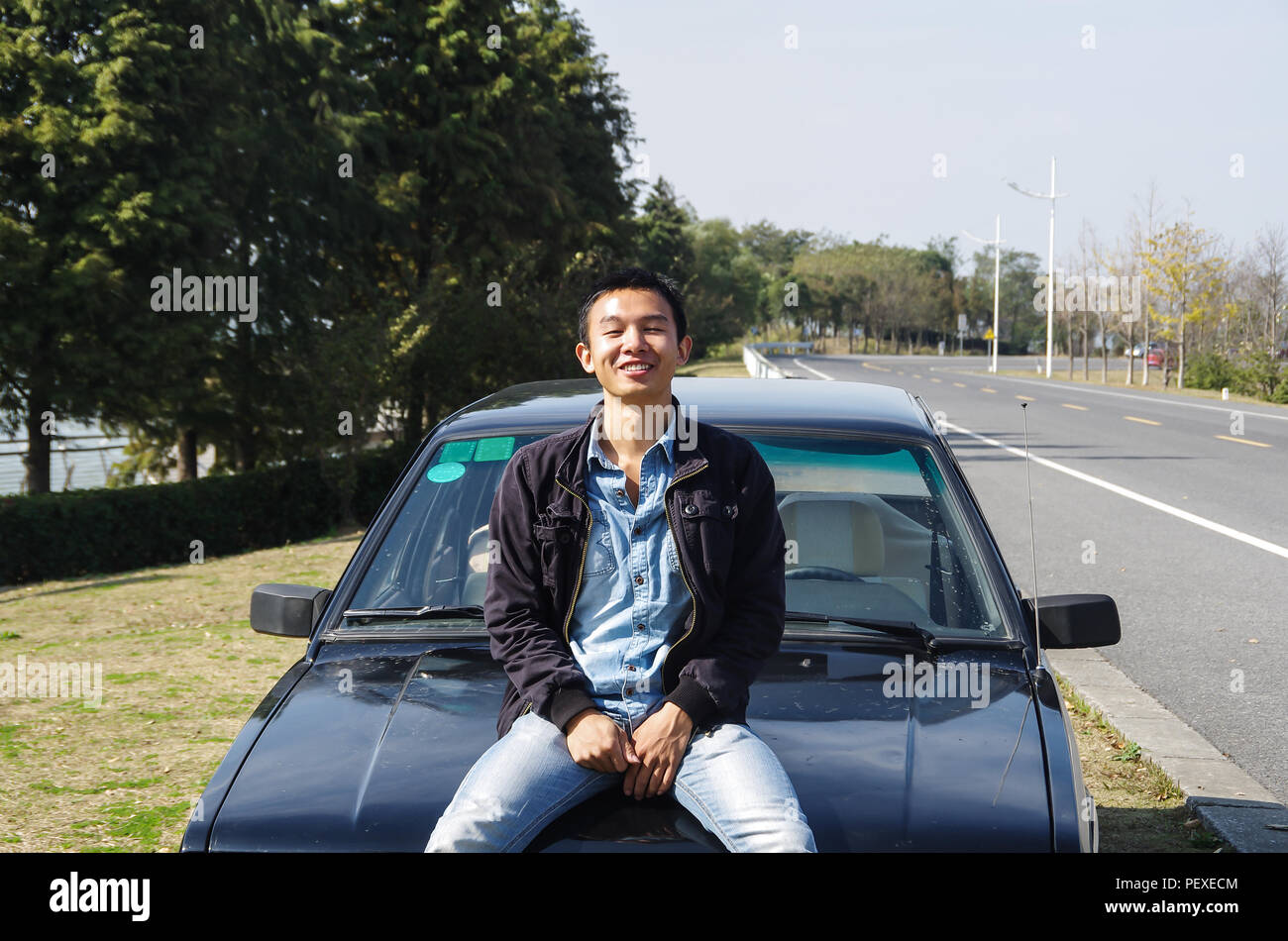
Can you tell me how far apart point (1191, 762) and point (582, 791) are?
3811 mm

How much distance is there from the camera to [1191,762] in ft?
17.6

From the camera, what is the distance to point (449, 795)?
246cm

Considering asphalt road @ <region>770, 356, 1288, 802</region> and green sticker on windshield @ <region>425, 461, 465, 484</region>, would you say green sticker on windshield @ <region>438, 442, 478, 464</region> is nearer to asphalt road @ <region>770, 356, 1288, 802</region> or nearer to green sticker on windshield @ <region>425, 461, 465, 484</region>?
green sticker on windshield @ <region>425, 461, 465, 484</region>

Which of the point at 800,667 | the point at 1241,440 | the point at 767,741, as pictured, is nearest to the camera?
the point at 767,741

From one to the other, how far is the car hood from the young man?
0.11 meters

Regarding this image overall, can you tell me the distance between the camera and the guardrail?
21.4m

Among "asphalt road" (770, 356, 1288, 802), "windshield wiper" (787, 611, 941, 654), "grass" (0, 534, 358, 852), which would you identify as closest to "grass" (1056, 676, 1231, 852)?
"asphalt road" (770, 356, 1288, 802)

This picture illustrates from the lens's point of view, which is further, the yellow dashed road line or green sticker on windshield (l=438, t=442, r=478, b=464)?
the yellow dashed road line

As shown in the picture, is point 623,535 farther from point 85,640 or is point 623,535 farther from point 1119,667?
point 85,640

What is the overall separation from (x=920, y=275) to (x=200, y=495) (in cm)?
12585

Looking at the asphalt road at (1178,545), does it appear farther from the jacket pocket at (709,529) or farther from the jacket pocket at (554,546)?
the jacket pocket at (554,546)

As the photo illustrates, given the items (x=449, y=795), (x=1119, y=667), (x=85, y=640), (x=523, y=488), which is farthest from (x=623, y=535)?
(x=85, y=640)

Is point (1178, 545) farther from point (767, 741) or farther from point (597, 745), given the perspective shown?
point (597, 745)

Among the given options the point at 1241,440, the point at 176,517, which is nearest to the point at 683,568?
the point at 176,517
